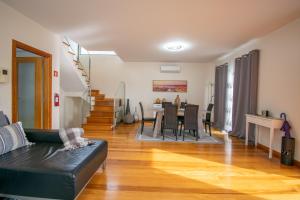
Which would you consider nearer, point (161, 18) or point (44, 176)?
point (44, 176)

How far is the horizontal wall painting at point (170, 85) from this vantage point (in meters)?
Result: 8.52

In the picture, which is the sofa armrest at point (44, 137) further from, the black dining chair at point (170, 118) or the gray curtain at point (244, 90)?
the gray curtain at point (244, 90)

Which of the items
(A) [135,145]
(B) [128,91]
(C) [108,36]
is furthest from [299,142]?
(B) [128,91]

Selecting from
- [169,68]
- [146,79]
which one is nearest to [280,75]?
[169,68]

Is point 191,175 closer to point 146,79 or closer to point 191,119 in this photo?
point 191,119

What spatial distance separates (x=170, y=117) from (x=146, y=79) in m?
3.55

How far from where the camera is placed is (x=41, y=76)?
446 cm

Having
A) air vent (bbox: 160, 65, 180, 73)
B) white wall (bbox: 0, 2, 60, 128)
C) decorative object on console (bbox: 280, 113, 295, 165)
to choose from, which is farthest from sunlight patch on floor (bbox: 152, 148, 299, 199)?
air vent (bbox: 160, 65, 180, 73)

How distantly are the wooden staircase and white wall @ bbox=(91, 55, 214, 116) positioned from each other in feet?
4.30

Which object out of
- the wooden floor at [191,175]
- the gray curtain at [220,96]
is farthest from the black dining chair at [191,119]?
the gray curtain at [220,96]

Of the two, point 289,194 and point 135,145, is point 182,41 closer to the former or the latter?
point 135,145

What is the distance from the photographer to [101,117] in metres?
6.77

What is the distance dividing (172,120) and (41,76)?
317 cm

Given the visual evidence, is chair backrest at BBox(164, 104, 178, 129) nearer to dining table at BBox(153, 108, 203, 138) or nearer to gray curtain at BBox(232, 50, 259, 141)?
dining table at BBox(153, 108, 203, 138)
